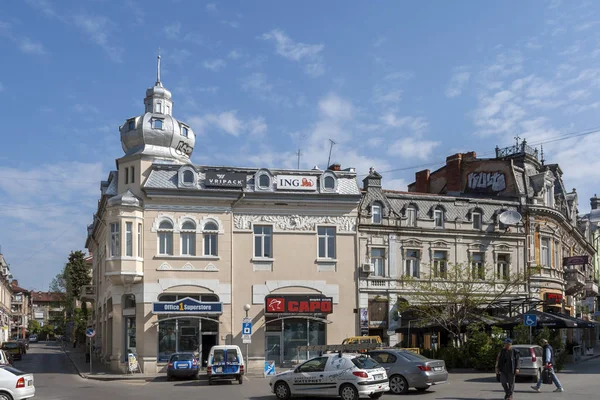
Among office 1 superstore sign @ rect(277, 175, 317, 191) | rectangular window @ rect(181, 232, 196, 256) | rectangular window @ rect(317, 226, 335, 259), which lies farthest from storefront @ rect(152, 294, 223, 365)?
office 1 superstore sign @ rect(277, 175, 317, 191)

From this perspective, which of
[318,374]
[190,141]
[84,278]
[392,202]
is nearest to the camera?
[318,374]

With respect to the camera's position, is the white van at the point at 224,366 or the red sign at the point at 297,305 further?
the red sign at the point at 297,305

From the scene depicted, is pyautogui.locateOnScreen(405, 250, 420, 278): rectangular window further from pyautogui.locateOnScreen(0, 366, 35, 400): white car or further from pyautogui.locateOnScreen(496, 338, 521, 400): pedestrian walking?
pyautogui.locateOnScreen(0, 366, 35, 400): white car

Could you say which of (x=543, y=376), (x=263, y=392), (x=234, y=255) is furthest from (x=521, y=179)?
(x=263, y=392)

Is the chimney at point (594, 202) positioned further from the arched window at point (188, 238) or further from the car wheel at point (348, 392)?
the car wheel at point (348, 392)

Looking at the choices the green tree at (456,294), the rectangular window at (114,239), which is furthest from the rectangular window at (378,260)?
the rectangular window at (114,239)

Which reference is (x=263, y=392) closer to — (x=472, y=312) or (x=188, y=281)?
(x=188, y=281)

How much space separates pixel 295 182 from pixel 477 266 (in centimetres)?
1318

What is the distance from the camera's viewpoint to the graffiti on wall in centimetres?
5016

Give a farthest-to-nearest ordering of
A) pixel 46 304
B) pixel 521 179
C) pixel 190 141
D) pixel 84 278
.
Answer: pixel 46 304 < pixel 84 278 < pixel 521 179 < pixel 190 141

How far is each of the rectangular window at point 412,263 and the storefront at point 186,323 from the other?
12236 millimetres

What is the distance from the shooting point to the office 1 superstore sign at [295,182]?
132 ft

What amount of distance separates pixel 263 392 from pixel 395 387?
4.70 meters

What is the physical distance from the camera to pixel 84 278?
75750 millimetres
